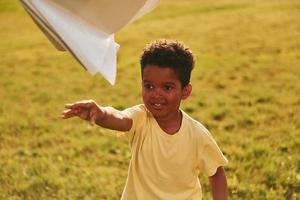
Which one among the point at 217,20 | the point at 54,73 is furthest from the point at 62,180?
the point at 217,20

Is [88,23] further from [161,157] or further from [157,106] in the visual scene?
[161,157]

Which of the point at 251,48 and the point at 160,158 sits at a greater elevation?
the point at 160,158

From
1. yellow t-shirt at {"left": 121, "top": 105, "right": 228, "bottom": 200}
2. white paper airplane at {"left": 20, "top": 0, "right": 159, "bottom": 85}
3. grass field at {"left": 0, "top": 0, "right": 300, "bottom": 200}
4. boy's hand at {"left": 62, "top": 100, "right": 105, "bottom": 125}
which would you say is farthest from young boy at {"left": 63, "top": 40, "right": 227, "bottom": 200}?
grass field at {"left": 0, "top": 0, "right": 300, "bottom": 200}

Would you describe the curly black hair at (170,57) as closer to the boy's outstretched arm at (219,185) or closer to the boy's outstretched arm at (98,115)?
the boy's outstretched arm at (98,115)

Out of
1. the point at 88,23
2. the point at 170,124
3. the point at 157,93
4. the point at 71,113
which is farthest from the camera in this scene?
the point at 170,124

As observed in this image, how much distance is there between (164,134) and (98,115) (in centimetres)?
44

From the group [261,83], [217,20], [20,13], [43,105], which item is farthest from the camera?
[20,13]

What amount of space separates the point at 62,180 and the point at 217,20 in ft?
35.2

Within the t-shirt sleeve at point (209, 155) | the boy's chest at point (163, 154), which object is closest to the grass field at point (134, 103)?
the t-shirt sleeve at point (209, 155)

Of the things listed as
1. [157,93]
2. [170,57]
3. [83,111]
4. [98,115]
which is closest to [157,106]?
[157,93]

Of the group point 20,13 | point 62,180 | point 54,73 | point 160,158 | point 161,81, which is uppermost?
point 161,81

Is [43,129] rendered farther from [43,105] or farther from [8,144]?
[43,105]

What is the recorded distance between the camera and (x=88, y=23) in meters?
2.03

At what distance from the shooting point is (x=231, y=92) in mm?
7309
